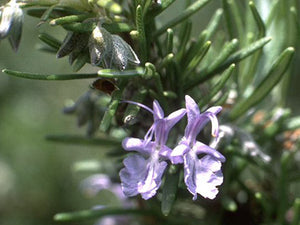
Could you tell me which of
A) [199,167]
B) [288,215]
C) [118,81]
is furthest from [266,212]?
[118,81]

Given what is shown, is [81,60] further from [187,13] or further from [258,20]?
[258,20]

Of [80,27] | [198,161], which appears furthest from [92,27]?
[198,161]

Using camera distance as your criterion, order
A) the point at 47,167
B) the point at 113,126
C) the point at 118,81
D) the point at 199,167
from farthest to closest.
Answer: the point at 47,167 < the point at 113,126 < the point at 118,81 < the point at 199,167

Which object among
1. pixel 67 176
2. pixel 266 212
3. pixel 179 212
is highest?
pixel 266 212

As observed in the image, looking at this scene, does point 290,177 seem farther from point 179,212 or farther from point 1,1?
point 1,1

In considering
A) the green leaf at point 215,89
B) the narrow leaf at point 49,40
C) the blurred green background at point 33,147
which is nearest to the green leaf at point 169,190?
the green leaf at point 215,89

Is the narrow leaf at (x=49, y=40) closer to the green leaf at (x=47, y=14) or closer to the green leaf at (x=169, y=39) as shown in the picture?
the green leaf at (x=47, y=14)

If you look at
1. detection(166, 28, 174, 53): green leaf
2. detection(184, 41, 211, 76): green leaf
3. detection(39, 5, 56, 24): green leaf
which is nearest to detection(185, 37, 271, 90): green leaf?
detection(184, 41, 211, 76): green leaf
